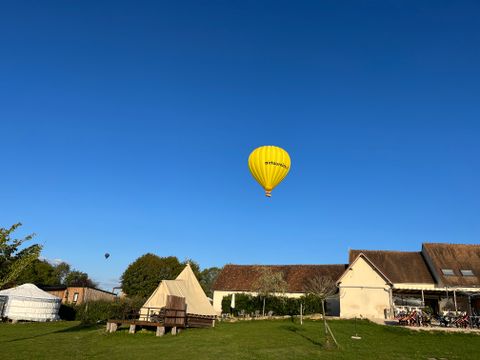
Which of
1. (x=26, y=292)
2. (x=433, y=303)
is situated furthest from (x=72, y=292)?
(x=433, y=303)

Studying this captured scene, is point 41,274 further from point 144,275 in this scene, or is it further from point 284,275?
point 284,275

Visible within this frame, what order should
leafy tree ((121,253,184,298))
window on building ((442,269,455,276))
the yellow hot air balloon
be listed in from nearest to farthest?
the yellow hot air balloon
window on building ((442,269,455,276))
leafy tree ((121,253,184,298))

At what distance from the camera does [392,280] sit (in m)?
40.8

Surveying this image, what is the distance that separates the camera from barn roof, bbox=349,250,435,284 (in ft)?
134

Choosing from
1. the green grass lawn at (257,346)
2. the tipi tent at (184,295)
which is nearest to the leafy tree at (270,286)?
the tipi tent at (184,295)

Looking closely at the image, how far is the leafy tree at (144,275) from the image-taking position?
60250 millimetres

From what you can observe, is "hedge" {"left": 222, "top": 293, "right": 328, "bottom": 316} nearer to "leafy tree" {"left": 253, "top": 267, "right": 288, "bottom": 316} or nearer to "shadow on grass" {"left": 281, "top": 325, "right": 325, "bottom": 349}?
"leafy tree" {"left": 253, "top": 267, "right": 288, "bottom": 316}

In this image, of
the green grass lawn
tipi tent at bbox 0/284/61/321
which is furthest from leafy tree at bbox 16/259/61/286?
the green grass lawn

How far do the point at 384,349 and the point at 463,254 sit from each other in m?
31.1

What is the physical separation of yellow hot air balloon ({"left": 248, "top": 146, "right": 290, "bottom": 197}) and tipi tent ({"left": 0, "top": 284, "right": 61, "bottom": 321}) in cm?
2811

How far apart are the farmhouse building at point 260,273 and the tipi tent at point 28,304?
1815 cm

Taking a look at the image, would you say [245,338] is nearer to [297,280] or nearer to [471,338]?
[471,338]

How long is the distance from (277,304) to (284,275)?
8.23 m

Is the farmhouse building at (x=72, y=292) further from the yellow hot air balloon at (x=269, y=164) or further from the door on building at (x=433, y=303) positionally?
the door on building at (x=433, y=303)
